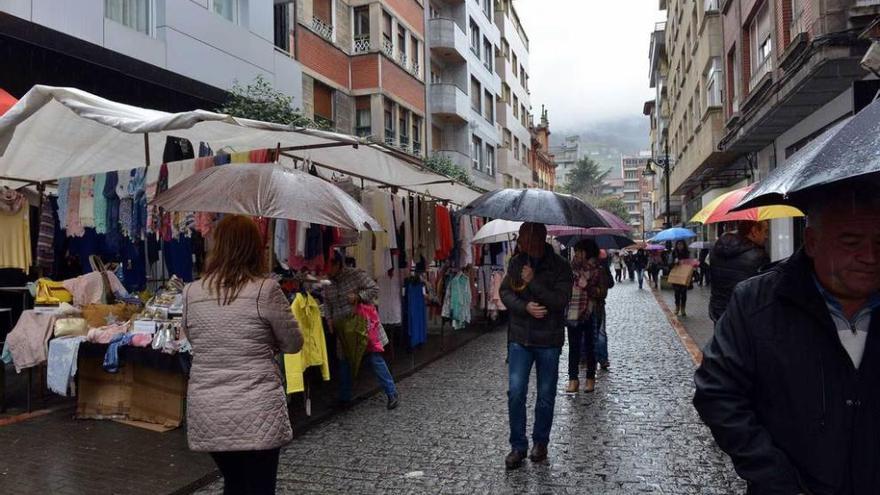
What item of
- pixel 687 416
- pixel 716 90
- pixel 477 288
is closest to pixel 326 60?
pixel 477 288

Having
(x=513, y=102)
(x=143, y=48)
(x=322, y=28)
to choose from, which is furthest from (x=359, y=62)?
(x=513, y=102)

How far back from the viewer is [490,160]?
37.8 m

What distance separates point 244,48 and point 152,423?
1136 centimetres

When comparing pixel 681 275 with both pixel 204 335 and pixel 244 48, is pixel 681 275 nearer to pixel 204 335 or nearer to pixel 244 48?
pixel 244 48

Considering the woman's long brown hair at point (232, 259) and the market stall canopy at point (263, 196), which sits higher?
the market stall canopy at point (263, 196)

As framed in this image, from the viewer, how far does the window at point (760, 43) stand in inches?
577

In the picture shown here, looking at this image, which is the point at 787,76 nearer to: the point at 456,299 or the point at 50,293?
the point at 456,299

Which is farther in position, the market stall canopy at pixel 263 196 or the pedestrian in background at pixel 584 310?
the pedestrian in background at pixel 584 310

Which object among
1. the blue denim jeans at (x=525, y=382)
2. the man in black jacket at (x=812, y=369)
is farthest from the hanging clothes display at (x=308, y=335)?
the man in black jacket at (x=812, y=369)

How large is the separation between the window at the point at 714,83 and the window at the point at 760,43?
3138 millimetres

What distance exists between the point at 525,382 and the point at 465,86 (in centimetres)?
2825

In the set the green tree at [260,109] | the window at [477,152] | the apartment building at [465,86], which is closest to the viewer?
the green tree at [260,109]

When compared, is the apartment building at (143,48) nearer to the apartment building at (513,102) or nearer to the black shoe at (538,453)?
the black shoe at (538,453)

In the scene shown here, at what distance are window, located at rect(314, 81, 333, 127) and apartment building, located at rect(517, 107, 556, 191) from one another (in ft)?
108
